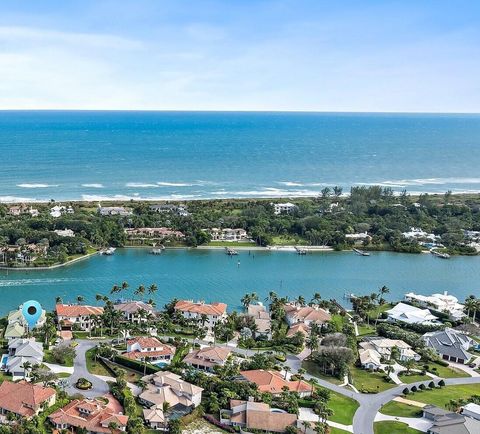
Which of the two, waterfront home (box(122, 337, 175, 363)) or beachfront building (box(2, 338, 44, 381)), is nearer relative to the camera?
beachfront building (box(2, 338, 44, 381))

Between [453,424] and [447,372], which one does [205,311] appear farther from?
[453,424]

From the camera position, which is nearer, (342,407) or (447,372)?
(342,407)

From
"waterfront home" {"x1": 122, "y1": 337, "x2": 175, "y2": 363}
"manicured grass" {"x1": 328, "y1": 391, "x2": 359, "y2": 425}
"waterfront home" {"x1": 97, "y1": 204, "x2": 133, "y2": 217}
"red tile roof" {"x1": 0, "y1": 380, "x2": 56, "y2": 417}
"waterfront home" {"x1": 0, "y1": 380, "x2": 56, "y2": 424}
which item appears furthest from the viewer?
"waterfront home" {"x1": 97, "y1": 204, "x2": 133, "y2": 217}

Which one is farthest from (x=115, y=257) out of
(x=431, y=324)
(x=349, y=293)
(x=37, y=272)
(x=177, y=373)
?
(x=431, y=324)

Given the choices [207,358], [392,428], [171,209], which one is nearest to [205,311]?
[207,358]

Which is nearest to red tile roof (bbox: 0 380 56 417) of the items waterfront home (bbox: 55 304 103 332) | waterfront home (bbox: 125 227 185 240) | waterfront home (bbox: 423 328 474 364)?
waterfront home (bbox: 55 304 103 332)

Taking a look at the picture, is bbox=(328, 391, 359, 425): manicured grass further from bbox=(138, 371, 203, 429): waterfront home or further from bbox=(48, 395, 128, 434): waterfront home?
bbox=(48, 395, 128, 434): waterfront home

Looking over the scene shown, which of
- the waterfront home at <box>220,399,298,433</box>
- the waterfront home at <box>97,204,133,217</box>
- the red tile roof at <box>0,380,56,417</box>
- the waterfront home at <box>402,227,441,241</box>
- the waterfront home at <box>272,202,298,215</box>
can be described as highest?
the waterfront home at <box>272,202,298,215</box>
